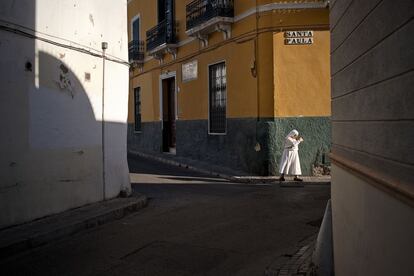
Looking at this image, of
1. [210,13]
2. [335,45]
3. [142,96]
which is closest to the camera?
[335,45]

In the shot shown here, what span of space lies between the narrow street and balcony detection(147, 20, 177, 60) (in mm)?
9558

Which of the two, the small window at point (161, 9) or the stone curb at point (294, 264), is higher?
the small window at point (161, 9)

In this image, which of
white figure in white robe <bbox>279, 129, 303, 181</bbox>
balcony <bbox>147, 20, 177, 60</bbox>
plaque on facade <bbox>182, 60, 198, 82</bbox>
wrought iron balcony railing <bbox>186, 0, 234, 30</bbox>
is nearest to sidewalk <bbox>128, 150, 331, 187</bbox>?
white figure in white robe <bbox>279, 129, 303, 181</bbox>

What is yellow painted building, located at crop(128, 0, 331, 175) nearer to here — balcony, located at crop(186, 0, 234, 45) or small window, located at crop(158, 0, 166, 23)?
balcony, located at crop(186, 0, 234, 45)

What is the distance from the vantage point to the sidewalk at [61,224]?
659 cm

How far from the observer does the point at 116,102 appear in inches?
408

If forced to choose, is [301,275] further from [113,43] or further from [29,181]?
[113,43]

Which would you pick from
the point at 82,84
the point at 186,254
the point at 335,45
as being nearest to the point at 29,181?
the point at 82,84

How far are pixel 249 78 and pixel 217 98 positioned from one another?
243 centimetres

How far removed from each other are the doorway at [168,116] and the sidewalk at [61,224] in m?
12.1

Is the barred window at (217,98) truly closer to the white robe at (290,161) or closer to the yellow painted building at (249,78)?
the yellow painted building at (249,78)

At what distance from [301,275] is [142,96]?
66.9 ft

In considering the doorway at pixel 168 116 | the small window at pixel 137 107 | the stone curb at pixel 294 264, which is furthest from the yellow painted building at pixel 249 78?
the stone curb at pixel 294 264

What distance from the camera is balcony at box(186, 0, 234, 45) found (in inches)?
619
